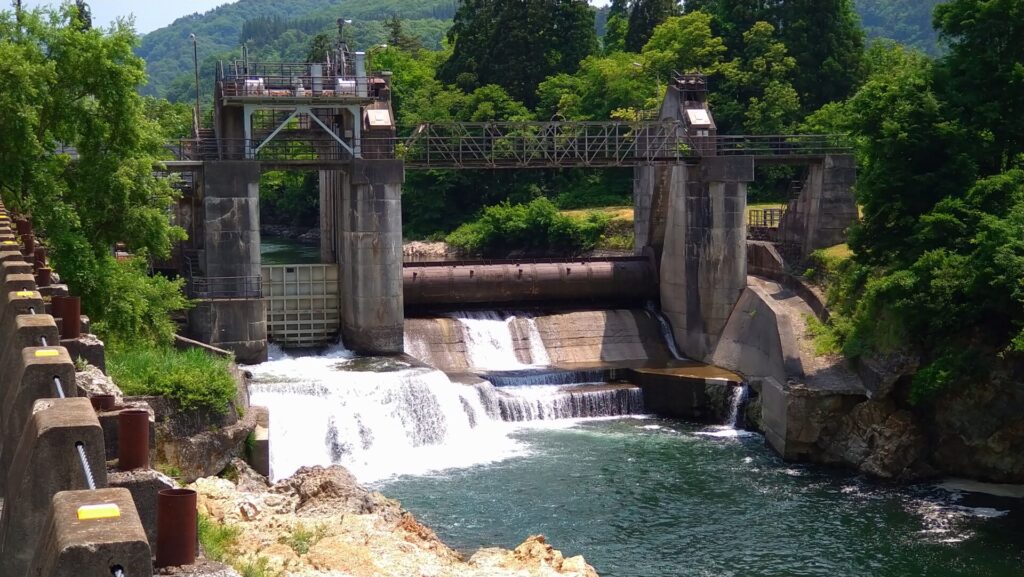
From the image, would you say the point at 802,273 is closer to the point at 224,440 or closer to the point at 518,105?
the point at 224,440

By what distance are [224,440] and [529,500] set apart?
6.98m

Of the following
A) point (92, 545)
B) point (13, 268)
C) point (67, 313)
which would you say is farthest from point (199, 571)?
point (67, 313)

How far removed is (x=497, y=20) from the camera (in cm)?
8088

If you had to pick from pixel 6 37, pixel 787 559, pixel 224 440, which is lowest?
pixel 787 559

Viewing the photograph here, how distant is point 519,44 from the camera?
266ft

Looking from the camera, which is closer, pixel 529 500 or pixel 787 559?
pixel 787 559

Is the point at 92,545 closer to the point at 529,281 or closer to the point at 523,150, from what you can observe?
the point at 529,281

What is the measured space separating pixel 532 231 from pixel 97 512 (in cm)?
5849

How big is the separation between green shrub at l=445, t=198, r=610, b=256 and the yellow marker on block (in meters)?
56.5

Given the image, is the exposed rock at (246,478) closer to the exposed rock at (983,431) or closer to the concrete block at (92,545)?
the exposed rock at (983,431)

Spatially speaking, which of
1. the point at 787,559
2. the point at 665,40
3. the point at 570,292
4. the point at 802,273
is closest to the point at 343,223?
the point at 570,292

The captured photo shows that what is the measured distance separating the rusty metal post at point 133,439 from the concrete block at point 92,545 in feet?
10.0

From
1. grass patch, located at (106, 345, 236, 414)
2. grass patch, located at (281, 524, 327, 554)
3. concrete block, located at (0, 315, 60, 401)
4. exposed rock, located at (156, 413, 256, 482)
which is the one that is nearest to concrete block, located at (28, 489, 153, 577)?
concrete block, located at (0, 315, 60, 401)

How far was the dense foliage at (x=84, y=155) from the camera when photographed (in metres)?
30.9
